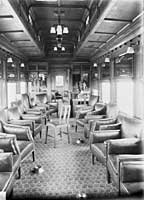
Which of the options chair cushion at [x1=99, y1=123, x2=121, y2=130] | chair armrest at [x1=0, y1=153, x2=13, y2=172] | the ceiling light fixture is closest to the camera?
chair armrest at [x1=0, y1=153, x2=13, y2=172]

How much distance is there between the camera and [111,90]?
5828 mm

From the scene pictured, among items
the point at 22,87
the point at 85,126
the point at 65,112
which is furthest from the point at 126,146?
the point at 22,87

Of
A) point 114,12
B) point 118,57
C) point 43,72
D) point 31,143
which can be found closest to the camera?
point 114,12

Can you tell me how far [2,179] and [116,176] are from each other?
1233 mm

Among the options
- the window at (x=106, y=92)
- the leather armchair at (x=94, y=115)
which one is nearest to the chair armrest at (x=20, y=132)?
the leather armchair at (x=94, y=115)

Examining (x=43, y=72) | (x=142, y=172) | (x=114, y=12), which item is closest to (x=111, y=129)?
(x=142, y=172)

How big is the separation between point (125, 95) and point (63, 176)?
2.61m

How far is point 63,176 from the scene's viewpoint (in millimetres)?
2916

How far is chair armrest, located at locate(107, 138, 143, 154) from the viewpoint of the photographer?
2617 millimetres

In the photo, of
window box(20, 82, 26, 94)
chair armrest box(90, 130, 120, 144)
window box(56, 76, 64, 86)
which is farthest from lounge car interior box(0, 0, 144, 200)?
window box(56, 76, 64, 86)

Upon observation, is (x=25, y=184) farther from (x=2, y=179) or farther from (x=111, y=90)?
(x=111, y=90)

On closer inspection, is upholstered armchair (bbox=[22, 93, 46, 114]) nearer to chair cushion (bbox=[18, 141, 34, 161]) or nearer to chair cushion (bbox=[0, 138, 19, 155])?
chair cushion (bbox=[18, 141, 34, 161])

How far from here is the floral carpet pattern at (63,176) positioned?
249cm

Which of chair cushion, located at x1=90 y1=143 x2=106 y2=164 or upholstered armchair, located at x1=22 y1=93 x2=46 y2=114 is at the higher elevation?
upholstered armchair, located at x1=22 y1=93 x2=46 y2=114
